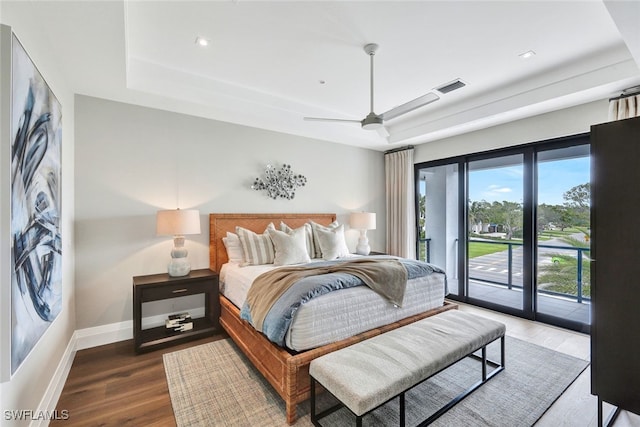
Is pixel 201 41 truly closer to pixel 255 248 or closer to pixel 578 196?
pixel 255 248

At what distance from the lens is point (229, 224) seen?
3.76 metres

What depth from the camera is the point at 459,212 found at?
445 cm

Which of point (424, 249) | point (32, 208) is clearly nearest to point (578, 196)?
point (424, 249)

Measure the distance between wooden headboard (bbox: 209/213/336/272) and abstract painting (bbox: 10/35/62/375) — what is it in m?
1.64

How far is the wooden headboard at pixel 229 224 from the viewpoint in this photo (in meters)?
3.62

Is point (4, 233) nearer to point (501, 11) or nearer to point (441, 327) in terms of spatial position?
point (441, 327)

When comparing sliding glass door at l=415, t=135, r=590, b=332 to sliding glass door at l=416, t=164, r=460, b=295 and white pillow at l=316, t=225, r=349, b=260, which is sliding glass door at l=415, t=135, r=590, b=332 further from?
white pillow at l=316, t=225, r=349, b=260

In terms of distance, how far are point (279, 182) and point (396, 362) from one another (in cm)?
305

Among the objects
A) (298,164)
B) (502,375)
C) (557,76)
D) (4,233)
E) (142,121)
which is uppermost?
(557,76)

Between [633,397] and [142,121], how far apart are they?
475 centimetres

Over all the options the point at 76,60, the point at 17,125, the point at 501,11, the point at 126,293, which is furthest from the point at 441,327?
the point at 76,60

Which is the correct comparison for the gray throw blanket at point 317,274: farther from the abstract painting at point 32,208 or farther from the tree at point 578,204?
the tree at point 578,204

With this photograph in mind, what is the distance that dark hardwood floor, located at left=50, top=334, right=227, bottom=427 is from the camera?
189 centimetres

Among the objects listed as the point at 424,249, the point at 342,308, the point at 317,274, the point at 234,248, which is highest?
the point at 234,248
